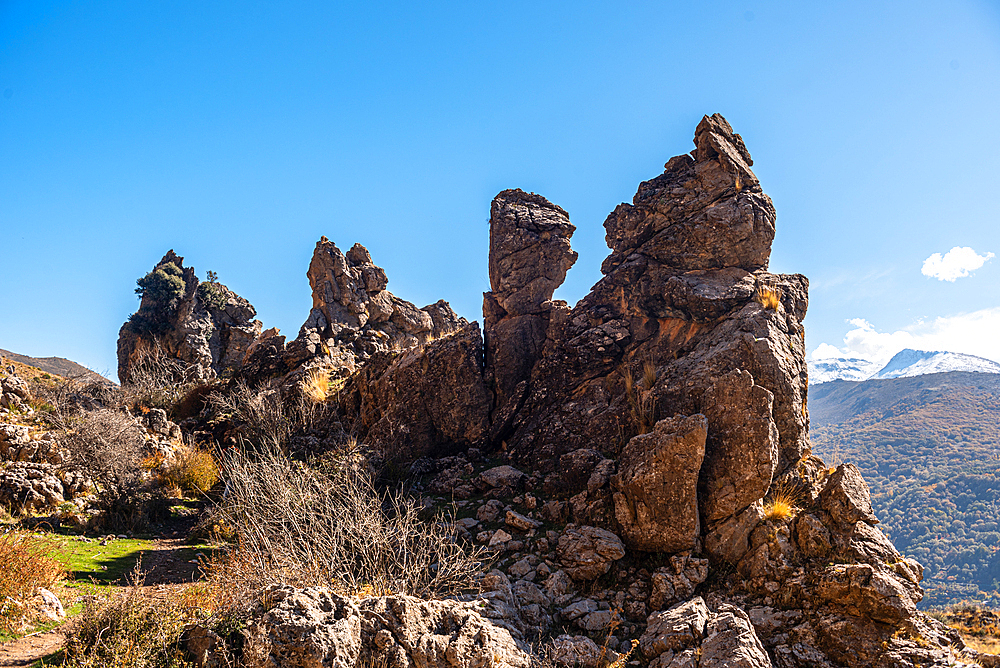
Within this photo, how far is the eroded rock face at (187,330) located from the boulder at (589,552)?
3081 centimetres

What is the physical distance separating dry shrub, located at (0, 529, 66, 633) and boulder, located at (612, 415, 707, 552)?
392 inches

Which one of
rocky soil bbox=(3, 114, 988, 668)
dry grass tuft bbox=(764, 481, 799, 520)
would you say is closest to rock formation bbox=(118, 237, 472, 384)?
rocky soil bbox=(3, 114, 988, 668)

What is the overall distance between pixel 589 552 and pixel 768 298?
7.67m

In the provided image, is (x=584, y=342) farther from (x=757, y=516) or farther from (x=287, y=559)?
(x=287, y=559)

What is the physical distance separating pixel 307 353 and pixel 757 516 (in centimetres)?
1639

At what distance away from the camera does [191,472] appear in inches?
648

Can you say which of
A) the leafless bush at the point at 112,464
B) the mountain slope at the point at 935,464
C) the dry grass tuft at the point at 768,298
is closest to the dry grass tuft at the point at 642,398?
the dry grass tuft at the point at 768,298

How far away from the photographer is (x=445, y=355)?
16609mm

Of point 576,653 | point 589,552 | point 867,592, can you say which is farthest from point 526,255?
point 867,592

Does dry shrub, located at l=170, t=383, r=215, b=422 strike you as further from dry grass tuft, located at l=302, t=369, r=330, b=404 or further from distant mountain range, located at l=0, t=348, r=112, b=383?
distant mountain range, located at l=0, t=348, r=112, b=383

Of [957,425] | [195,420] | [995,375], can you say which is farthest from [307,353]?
[995,375]

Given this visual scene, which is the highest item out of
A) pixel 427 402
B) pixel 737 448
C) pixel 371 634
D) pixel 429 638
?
pixel 427 402

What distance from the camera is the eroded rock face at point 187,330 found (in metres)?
35.7

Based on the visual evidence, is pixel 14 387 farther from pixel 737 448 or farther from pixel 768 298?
pixel 768 298
